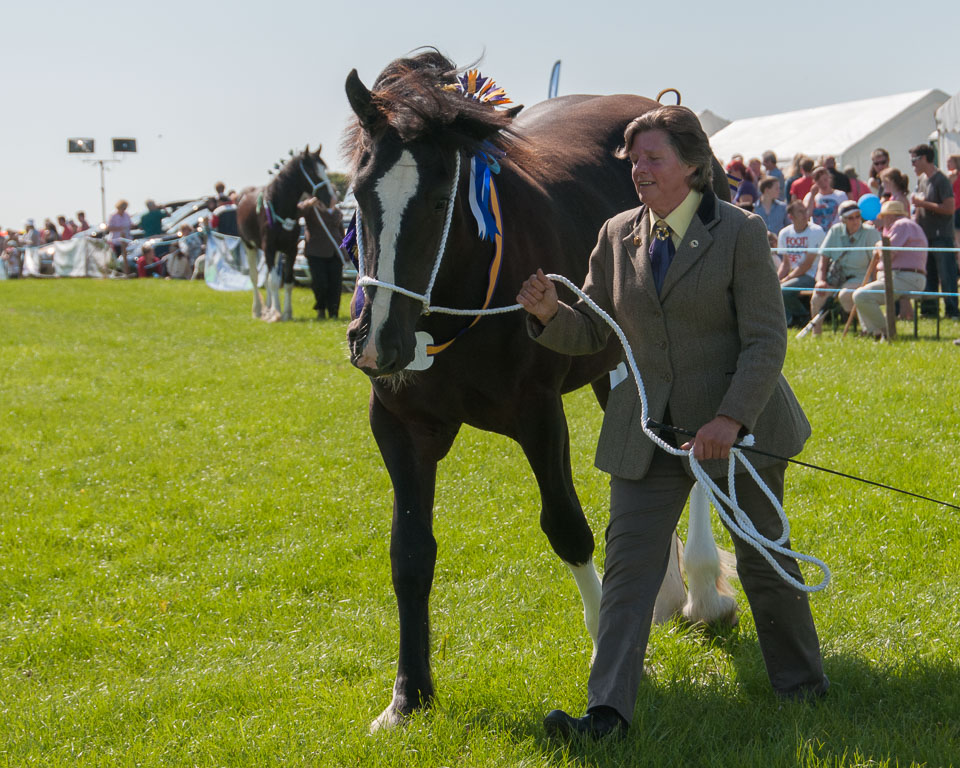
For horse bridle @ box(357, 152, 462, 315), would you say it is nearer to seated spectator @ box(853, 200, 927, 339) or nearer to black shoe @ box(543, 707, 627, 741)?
black shoe @ box(543, 707, 627, 741)

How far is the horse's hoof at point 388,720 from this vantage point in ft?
12.2

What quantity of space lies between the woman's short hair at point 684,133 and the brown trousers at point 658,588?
948 mm

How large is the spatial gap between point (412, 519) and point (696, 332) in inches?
52.3

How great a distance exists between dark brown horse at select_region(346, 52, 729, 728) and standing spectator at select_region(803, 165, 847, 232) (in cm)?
1010

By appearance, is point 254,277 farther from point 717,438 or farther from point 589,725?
point 717,438

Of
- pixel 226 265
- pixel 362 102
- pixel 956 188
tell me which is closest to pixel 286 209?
pixel 226 265

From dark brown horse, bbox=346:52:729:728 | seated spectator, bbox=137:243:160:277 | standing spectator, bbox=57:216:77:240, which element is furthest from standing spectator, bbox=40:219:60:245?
dark brown horse, bbox=346:52:729:728

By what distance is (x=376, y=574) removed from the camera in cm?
554

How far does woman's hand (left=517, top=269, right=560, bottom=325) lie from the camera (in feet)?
11.6

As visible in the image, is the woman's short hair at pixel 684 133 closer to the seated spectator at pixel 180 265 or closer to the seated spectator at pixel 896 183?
the seated spectator at pixel 896 183

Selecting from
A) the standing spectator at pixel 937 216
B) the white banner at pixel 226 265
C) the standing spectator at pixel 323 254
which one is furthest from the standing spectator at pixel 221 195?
the standing spectator at pixel 937 216

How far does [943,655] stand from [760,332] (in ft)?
5.61

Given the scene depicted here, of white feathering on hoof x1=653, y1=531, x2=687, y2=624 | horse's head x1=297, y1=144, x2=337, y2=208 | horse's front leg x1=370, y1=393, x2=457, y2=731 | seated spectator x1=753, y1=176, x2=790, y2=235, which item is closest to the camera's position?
horse's front leg x1=370, y1=393, x2=457, y2=731

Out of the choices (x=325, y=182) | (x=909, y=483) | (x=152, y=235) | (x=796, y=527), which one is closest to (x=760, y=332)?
(x=796, y=527)
